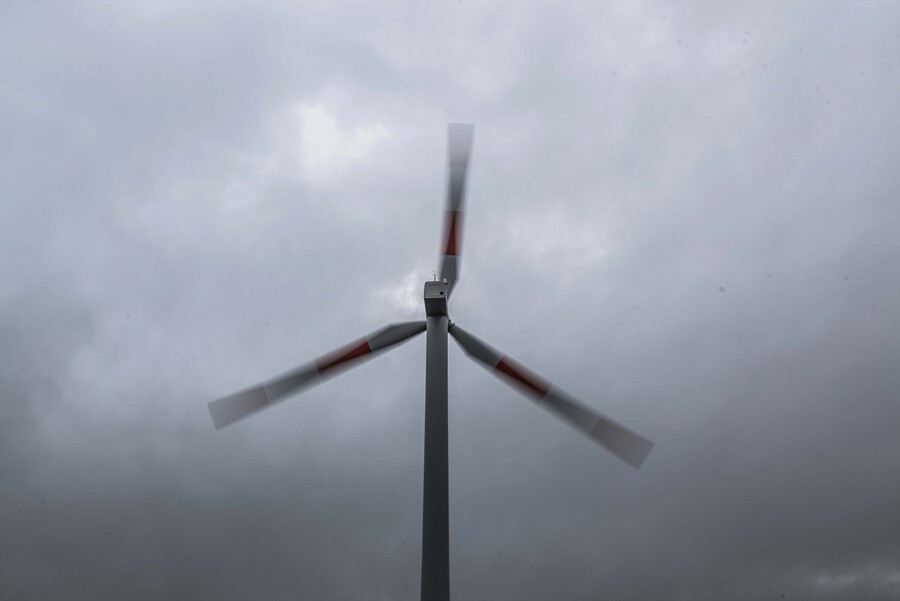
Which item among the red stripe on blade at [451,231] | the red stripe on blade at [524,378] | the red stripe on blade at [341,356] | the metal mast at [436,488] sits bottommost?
the metal mast at [436,488]

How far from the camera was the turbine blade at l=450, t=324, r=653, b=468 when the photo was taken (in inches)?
854

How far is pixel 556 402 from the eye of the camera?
2330 centimetres

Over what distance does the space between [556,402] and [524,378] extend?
1314mm

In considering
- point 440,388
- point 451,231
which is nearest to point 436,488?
point 440,388

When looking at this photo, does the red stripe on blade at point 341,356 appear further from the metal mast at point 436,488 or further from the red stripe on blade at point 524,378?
the red stripe on blade at point 524,378

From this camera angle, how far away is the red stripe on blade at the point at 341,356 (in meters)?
23.8

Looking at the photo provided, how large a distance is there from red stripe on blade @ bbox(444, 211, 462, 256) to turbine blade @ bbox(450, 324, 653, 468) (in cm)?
274

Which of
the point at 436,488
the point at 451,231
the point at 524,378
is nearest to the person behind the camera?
the point at 436,488

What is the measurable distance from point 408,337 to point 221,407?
6917 millimetres

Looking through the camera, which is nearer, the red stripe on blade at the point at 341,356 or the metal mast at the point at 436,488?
the metal mast at the point at 436,488

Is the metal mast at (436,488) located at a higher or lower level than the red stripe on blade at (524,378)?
lower

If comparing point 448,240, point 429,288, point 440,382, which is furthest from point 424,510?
point 448,240

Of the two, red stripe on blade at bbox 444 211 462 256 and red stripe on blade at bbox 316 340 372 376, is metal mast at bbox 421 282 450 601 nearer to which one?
red stripe on blade at bbox 316 340 372 376

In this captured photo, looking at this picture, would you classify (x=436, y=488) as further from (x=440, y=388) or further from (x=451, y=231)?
(x=451, y=231)
